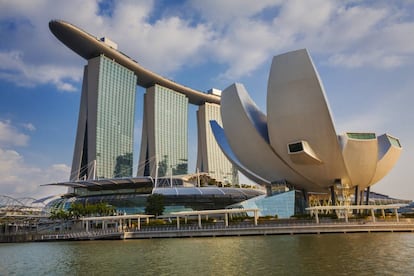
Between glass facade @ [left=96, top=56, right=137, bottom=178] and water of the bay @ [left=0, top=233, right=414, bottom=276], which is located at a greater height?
glass facade @ [left=96, top=56, right=137, bottom=178]

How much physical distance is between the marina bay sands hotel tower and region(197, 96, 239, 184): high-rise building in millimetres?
1045

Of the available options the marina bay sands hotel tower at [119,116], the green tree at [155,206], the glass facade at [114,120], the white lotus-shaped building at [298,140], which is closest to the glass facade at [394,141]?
the white lotus-shaped building at [298,140]

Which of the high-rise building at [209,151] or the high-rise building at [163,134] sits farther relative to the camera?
the high-rise building at [209,151]

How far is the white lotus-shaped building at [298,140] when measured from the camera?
4231 cm

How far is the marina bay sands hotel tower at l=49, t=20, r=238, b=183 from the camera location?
87.2 metres

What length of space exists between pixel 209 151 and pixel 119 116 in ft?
135

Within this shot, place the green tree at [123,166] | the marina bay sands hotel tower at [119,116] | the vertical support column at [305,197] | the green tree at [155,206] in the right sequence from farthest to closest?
1. the green tree at [123,166]
2. the marina bay sands hotel tower at [119,116]
3. the vertical support column at [305,197]
4. the green tree at [155,206]

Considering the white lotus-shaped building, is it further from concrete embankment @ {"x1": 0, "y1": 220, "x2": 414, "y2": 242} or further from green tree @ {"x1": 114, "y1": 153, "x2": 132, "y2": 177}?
green tree @ {"x1": 114, "y1": 153, "x2": 132, "y2": 177}

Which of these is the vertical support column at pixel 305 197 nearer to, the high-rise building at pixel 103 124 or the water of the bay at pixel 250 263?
the water of the bay at pixel 250 263

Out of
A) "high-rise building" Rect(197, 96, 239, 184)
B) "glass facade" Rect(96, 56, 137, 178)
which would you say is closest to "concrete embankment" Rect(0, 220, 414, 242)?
"glass facade" Rect(96, 56, 137, 178)

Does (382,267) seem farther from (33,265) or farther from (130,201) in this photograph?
(130,201)

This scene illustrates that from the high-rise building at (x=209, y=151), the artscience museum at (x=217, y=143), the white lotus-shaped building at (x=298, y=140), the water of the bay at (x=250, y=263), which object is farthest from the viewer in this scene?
the high-rise building at (x=209, y=151)

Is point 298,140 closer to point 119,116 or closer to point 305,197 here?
point 305,197

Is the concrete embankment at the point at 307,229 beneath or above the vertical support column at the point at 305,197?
beneath
